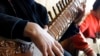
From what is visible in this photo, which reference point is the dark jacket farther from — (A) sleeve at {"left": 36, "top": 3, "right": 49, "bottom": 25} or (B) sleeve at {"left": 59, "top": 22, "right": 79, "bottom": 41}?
(B) sleeve at {"left": 59, "top": 22, "right": 79, "bottom": 41}

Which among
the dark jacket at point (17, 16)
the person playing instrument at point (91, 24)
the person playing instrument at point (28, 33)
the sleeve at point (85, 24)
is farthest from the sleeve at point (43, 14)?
the sleeve at point (85, 24)

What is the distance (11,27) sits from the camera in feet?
1.55

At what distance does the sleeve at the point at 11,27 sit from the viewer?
47 cm

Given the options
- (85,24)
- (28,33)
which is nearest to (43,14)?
(28,33)

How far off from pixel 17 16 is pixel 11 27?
13 cm

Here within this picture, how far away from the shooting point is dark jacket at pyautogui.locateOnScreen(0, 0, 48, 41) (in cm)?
47

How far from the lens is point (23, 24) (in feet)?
1.56

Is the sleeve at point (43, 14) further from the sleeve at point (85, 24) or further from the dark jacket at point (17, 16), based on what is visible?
the sleeve at point (85, 24)

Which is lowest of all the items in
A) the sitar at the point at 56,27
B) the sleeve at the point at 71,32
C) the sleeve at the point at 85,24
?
the sleeve at the point at 85,24

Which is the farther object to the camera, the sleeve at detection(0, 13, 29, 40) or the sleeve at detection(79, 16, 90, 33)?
the sleeve at detection(79, 16, 90, 33)

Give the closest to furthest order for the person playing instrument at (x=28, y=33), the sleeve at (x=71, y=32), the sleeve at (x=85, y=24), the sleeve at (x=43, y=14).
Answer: the person playing instrument at (x=28, y=33), the sleeve at (x=43, y=14), the sleeve at (x=71, y=32), the sleeve at (x=85, y=24)

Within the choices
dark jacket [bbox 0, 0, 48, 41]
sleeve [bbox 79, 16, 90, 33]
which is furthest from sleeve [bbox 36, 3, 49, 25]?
sleeve [bbox 79, 16, 90, 33]

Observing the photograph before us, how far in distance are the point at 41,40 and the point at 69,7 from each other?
421 millimetres

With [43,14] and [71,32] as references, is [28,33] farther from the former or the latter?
[71,32]
